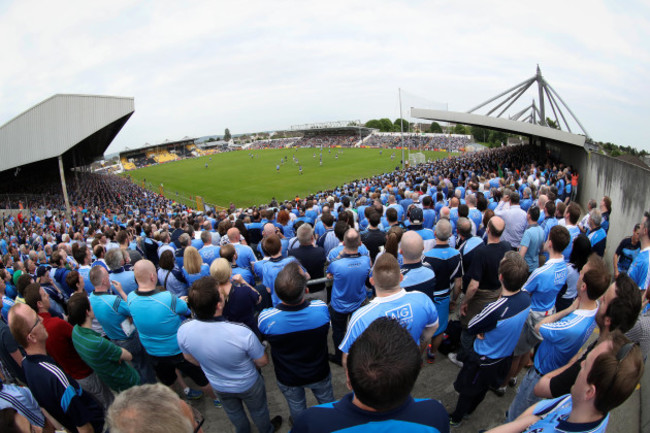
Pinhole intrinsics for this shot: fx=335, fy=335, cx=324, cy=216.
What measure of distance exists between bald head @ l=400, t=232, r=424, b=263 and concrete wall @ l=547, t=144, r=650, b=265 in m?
6.34

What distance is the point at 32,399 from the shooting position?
3.08 meters

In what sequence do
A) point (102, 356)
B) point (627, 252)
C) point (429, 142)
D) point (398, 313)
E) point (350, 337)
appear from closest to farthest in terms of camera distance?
point (350, 337) < point (398, 313) < point (102, 356) < point (627, 252) < point (429, 142)

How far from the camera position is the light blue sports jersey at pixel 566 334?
2.79 meters

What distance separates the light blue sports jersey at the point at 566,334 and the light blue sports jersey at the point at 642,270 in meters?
1.39

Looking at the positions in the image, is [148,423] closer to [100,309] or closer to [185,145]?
[100,309]

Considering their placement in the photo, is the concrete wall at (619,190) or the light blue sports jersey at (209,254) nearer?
the light blue sports jersey at (209,254)

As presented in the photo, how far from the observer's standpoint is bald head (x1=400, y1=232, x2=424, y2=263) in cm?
364

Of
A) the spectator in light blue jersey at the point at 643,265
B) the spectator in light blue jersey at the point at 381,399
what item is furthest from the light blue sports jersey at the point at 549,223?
the spectator in light blue jersey at the point at 381,399

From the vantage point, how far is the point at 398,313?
109 inches

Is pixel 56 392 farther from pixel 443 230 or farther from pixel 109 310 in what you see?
pixel 443 230

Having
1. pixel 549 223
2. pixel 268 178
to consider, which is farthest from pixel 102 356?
pixel 268 178

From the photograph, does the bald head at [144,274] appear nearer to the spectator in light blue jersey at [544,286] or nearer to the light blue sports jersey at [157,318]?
the light blue sports jersey at [157,318]

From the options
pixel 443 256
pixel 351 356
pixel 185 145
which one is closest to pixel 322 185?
pixel 443 256

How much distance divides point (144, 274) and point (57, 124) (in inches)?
1063
